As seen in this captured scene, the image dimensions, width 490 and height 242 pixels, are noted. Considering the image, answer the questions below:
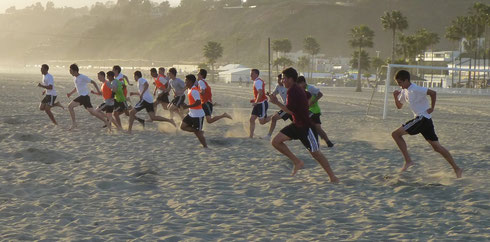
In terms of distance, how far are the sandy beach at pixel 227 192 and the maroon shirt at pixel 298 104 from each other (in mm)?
837

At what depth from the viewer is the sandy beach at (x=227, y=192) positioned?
5.24m

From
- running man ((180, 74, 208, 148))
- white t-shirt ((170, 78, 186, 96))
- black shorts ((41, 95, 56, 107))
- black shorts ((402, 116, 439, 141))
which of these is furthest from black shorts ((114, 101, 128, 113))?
black shorts ((402, 116, 439, 141))

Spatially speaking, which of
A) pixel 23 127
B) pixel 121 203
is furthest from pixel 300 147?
pixel 23 127

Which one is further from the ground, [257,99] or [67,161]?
[257,99]

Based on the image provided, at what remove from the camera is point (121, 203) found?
6.21 m

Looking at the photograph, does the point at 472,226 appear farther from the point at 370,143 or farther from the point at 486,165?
the point at 370,143

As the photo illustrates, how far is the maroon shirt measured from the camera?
6.98 meters

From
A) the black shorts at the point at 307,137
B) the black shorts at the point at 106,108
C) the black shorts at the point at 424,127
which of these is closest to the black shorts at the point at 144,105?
the black shorts at the point at 106,108

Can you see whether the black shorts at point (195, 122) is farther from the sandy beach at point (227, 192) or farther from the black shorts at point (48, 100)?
the black shorts at point (48, 100)

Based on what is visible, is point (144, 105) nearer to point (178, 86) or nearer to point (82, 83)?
point (178, 86)

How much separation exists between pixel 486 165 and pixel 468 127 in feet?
25.2

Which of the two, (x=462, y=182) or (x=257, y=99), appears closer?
(x=462, y=182)

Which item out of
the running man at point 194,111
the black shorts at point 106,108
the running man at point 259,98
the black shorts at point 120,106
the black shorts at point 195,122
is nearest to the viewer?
the running man at point 194,111

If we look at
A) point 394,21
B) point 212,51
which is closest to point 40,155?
point 394,21
